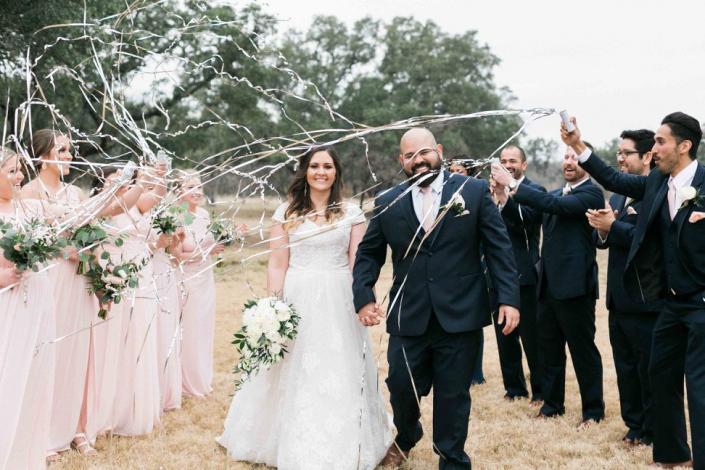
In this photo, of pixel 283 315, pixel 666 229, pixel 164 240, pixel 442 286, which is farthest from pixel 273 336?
pixel 666 229

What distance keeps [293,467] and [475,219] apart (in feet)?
7.29

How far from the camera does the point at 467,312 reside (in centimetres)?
459

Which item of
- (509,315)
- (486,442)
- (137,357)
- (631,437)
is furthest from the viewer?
(137,357)

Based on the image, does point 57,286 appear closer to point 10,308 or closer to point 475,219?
point 10,308

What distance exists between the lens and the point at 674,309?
186 inches

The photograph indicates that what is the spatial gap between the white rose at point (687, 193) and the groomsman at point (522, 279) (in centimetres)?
239

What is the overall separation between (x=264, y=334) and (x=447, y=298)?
4.39ft

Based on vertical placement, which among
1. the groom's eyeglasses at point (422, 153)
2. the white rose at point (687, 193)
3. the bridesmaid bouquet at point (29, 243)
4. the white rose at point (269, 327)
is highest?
the groom's eyeglasses at point (422, 153)

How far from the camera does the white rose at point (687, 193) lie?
4410 mm

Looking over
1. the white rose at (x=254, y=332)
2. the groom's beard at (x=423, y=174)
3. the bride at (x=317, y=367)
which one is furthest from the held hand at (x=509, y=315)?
the white rose at (x=254, y=332)

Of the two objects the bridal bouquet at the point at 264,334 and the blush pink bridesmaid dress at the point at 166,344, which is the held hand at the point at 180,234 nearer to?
the blush pink bridesmaid dress at the point at 166,344

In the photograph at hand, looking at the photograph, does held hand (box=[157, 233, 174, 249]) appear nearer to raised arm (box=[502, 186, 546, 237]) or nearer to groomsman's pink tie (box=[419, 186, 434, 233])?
groomsman's pink tie (box=[419, 186, 434, 233])

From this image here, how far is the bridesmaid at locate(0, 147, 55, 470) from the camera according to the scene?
4.49 metres

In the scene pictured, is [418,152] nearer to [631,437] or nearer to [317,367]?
[317,367]
